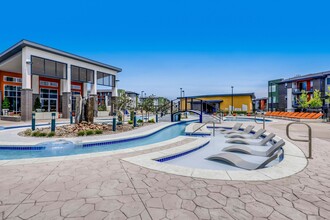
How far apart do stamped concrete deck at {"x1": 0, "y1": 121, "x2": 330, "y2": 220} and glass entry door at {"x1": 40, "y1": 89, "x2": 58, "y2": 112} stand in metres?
23.6

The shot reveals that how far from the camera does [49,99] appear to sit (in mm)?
24328

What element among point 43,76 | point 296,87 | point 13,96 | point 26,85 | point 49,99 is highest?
point 296,87

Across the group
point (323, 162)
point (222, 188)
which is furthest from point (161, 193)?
point (323, 162)

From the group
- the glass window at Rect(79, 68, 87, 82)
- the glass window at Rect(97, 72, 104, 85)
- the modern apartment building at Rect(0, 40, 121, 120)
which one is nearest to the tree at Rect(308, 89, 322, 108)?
the modern apartment building at Rect(0, 40, 121, 120)

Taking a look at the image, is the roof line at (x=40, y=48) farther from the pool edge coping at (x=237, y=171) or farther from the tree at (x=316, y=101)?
the tree at (x=316, y=101)

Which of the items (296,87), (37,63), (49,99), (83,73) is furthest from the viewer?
(296,87)

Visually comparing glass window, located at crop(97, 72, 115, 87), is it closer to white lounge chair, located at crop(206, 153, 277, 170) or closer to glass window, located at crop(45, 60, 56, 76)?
glass window, located at crop(45, 60, 56, 76)

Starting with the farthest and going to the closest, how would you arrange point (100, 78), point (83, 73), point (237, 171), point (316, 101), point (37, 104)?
point (316, 101) → point (100, 78) → point (83, 73) → point (37, 104) → point (237, 171)

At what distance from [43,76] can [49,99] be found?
415 cm

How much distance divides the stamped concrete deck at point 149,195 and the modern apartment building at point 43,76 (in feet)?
55.0

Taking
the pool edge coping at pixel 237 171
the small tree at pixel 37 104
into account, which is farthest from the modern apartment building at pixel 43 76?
the pool edge coping at pixel 237 171

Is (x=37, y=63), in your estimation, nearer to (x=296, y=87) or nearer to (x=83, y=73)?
(x=83, y=73)

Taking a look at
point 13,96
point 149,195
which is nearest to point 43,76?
point 13,96

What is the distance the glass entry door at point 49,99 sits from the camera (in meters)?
23.5
